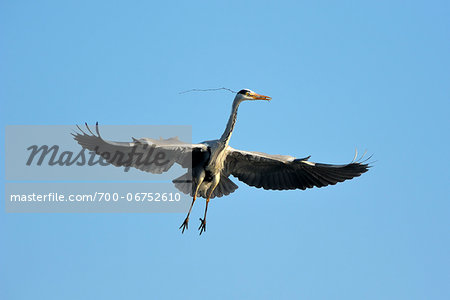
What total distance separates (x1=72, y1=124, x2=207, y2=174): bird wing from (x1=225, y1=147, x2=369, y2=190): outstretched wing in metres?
1.07

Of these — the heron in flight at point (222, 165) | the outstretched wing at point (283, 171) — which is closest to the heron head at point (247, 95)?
the heron in flight at point (222, 165)

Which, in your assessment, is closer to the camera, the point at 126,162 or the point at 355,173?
the point at 126,162

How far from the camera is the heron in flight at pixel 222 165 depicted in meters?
13.2

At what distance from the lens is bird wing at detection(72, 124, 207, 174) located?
12883 millimetres

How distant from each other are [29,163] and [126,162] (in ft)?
6.21

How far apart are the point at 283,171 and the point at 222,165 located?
150cm

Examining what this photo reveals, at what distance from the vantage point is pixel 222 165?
46.4 ft

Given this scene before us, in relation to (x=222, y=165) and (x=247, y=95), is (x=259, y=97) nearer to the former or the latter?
(x=247, y=95)

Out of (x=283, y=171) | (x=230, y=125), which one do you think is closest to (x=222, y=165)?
(x=230, y=125)

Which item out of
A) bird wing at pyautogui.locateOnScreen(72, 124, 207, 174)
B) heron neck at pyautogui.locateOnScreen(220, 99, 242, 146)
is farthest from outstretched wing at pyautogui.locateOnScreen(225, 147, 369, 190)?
bird wing at pyautogui.locateOnScreen(72, 124, 207, 174)

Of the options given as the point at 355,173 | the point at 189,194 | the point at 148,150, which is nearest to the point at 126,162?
the point at 148,150

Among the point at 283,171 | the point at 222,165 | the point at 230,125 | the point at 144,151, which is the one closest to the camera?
the point at 144,151

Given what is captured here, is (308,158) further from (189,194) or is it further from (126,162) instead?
(126,162)

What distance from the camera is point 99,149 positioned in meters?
13.1
